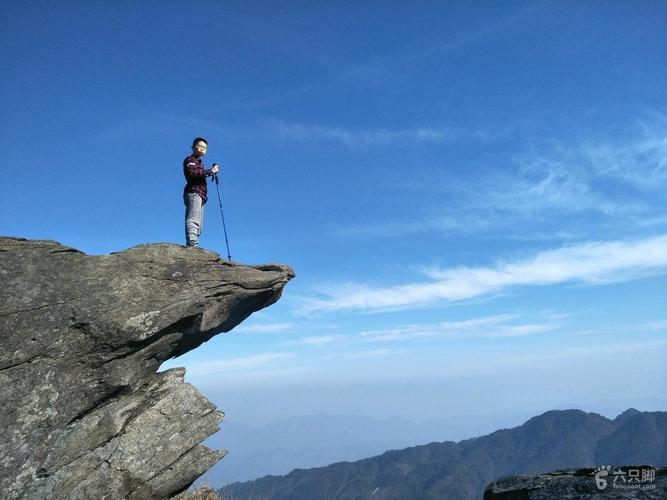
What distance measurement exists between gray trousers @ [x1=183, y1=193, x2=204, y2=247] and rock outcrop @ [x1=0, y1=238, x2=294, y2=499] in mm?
812

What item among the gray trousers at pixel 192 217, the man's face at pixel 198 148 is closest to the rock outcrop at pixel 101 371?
the gray trousers at pixel 192 217

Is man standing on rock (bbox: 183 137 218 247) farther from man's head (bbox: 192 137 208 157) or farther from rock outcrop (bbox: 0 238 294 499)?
rock outcrop (bbox: 0 238 294 499)

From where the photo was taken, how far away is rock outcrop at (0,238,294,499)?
1338cm

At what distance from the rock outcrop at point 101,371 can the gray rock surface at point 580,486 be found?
1077 cm

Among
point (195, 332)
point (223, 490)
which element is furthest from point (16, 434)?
point (223, 490)

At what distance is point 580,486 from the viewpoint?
999cm

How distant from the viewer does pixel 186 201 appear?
61.6ft

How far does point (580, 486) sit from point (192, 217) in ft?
52.4

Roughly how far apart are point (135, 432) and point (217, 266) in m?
6.79

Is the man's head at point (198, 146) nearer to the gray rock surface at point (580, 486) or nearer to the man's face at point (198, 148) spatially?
the man's face at point (198, 148)

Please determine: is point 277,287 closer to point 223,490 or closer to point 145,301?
point 145,301

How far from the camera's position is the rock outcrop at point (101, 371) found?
13375mm

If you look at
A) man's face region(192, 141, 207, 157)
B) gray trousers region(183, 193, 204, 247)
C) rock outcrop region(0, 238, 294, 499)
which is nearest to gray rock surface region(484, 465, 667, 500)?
rock outcrop region(0, 238, 294, 499)

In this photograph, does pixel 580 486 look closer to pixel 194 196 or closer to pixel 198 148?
pixel 194 196
